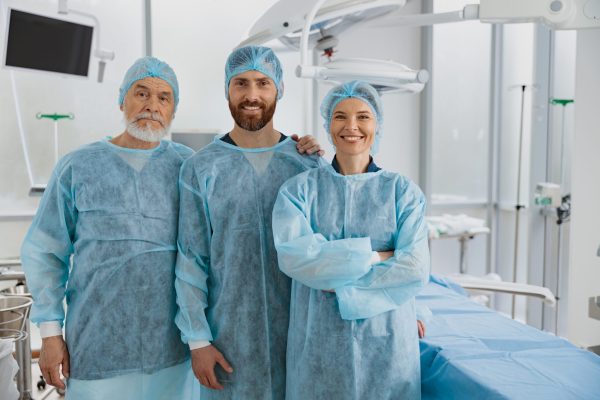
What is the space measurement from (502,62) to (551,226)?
1.41 metres

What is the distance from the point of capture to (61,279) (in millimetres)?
1574

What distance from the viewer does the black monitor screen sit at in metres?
2.75

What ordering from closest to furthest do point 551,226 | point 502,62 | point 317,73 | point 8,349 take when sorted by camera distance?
point 317,73, point 8,349, point 551,226, point 502,62

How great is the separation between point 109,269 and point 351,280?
0.63 metres

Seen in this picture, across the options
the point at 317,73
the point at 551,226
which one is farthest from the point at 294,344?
the point at 551,226

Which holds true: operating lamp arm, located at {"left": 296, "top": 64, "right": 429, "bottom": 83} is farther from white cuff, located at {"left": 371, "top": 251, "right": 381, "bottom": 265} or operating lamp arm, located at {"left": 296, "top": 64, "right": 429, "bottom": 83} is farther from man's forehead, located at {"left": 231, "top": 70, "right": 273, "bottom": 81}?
white cuff, located at {"left": 371, "top": 251, "right": 381, "bottom": 265}

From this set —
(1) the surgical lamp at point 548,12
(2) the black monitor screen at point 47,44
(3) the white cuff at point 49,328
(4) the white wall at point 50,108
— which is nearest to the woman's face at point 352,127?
(1) the surgical lamp at point 548,12

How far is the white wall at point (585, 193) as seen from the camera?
1.96m

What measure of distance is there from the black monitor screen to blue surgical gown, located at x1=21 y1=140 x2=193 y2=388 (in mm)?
1471

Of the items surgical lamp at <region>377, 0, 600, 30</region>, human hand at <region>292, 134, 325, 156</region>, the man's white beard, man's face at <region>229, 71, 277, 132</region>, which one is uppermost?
surgical lamp at <region>377, 0, 600, 30</region>

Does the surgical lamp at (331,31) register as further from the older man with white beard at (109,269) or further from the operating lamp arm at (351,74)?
the older man with white beard at (109,269)

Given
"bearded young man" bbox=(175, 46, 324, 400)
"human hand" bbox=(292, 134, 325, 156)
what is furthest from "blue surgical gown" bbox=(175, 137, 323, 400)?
"human hand" bbox=(292, 134, 325, 156)

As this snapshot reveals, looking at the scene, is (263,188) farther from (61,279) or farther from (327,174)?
(61,279)

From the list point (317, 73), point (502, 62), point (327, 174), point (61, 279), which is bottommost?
point (61, 279)
